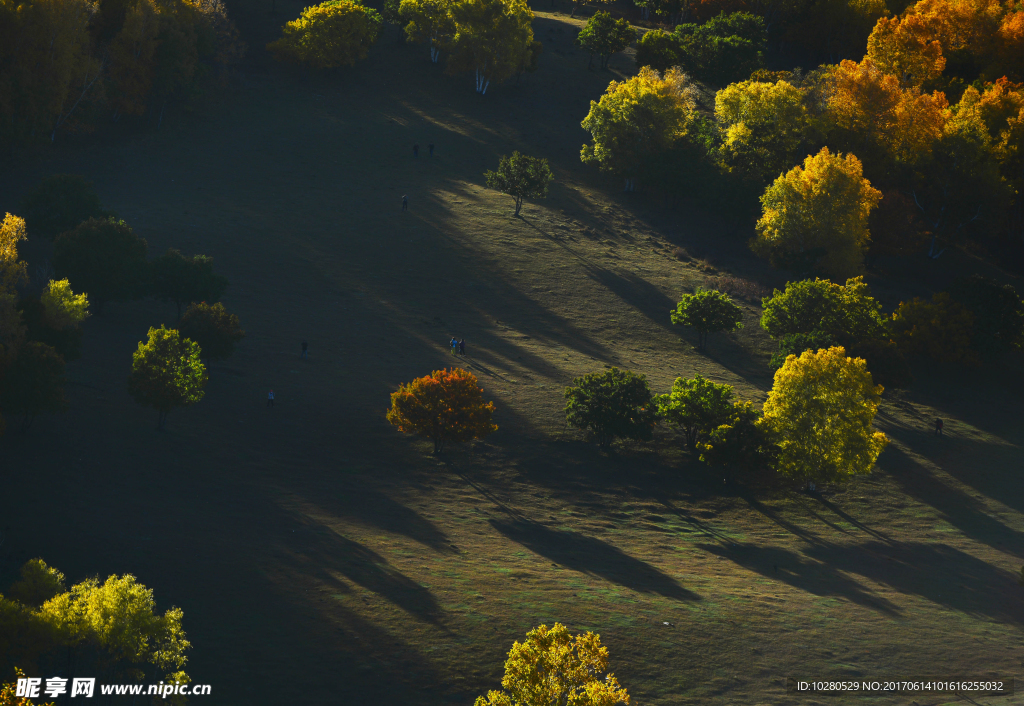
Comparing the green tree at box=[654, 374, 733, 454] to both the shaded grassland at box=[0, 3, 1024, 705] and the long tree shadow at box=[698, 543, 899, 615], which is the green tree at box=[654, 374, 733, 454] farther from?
the long tree shadow at box=[698, 543, 899, 615]

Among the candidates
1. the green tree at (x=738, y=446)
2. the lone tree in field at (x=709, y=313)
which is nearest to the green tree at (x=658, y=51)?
the lone tree in field at (x=709, y=313)

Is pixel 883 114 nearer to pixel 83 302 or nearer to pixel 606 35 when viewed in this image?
pixel 606 35

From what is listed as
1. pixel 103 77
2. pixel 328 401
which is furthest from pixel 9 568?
pixel 103 77

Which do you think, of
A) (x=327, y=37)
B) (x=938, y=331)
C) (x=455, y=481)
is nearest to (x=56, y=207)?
(x=455, y=481)

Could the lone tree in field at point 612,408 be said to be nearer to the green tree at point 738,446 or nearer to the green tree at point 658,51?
the green tree at point 738,446

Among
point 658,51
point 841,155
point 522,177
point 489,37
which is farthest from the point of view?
point 658,51

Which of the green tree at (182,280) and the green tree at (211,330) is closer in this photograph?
the green tree at (211,330)
